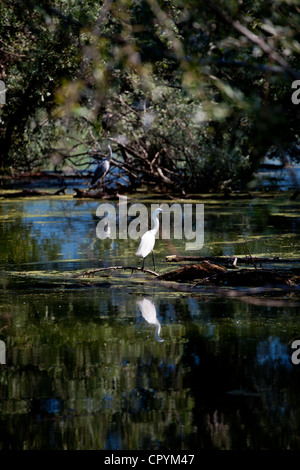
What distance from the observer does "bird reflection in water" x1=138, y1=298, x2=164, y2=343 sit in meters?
6.11

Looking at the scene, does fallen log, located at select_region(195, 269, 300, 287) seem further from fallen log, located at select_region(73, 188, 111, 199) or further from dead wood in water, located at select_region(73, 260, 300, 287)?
fallen log, located at select_region(73, 188, 111, 199)

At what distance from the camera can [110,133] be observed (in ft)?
63.9

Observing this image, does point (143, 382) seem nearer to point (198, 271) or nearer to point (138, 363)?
point (138, 363)

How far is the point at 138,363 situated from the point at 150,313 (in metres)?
1.41

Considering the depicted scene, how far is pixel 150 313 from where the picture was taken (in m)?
6.70

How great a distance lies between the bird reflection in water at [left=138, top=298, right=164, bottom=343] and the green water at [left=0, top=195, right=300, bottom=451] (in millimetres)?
42

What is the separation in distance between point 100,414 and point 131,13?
2.71m

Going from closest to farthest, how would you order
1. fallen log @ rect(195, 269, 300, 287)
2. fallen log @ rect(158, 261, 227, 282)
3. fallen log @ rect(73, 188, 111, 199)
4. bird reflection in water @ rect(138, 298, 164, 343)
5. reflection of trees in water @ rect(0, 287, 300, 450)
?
reflection of trees in water @ rect(0, 287, 300, 450) → bird reflection in water @ rect(138, 298, 164, 343) → fallen log @ rect(195, 269, 300, 287) → fallen log @ rect(158, 261, 227, 282) → fallen log @ rect(73, 188, 111, 199)

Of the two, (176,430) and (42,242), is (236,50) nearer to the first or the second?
(176,430)

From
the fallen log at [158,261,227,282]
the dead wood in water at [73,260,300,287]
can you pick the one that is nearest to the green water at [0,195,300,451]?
the dead wood in water at [73,260,300,287]

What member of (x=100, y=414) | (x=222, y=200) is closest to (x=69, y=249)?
(x=100, y=414)

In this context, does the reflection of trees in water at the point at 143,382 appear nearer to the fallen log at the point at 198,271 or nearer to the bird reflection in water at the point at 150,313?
the bird reflection in water at the point at 150,313

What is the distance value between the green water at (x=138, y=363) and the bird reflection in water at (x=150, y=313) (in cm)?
4

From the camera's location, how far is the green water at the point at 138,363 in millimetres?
4203
